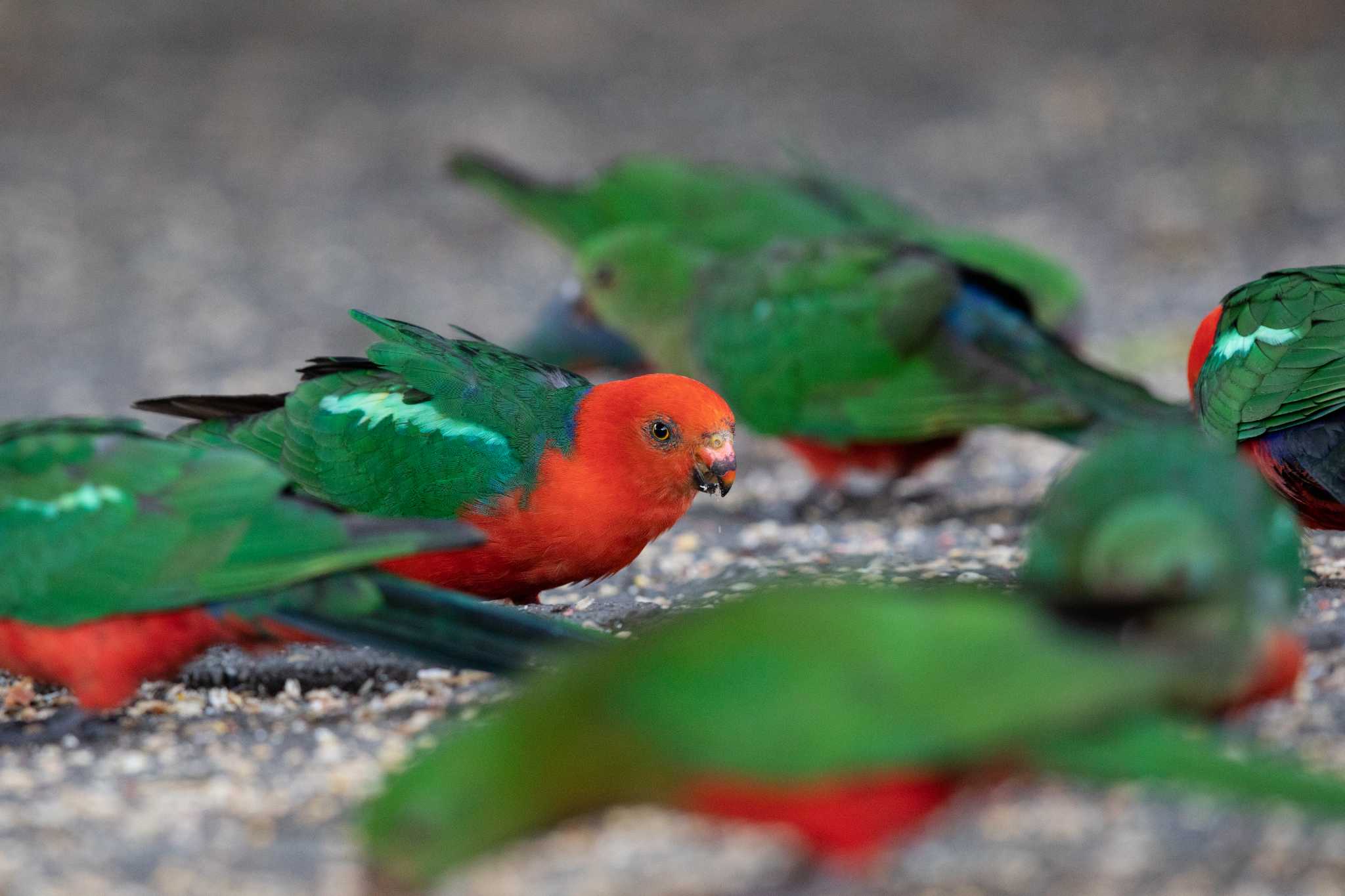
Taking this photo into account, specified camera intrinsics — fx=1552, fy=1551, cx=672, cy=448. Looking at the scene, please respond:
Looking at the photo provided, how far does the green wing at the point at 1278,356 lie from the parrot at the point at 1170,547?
1418 millimetres

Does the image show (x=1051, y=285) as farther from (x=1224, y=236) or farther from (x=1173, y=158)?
(x=1173, y=158)

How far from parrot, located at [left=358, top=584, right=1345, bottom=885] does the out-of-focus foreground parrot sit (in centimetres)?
326

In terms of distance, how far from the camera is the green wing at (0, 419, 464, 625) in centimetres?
347

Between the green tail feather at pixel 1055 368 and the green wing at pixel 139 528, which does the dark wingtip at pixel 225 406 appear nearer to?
the green wing at pixel 139 528

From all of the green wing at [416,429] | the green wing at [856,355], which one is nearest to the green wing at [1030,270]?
the green wing at [856,355]

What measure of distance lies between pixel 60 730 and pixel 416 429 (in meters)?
1.23

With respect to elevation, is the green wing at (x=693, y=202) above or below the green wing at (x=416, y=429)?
above

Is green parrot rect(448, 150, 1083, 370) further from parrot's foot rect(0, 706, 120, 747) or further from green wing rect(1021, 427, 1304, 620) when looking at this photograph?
green wing rect(1021, 427, 1304, 620)

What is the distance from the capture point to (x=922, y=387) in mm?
6105

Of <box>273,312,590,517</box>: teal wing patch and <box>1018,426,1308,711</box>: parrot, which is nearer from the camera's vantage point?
<box>1018,426,1308,711</box>: parrot

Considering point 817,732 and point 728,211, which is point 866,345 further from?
point 817,732

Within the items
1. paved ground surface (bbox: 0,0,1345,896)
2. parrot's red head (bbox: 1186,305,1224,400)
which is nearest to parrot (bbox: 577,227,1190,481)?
paved ground surface (bbox: 0,0,1345,896)

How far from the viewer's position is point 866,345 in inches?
244

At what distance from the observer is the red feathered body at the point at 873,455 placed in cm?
636
